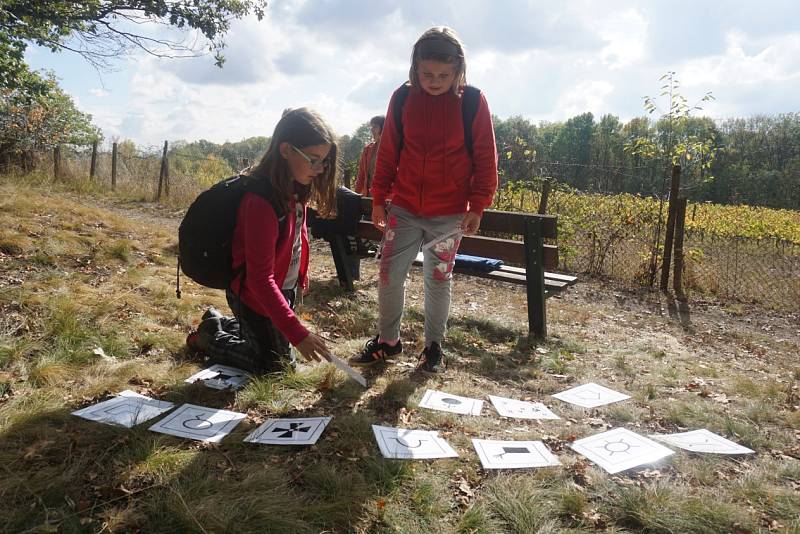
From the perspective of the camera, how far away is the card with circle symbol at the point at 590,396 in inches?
122

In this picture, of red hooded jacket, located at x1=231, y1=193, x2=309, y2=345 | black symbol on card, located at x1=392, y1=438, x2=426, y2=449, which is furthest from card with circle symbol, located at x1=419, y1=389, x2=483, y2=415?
red hooded jacket, located at x1=231, y1=193, x2=309, y2=345

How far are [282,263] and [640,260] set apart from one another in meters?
6.14

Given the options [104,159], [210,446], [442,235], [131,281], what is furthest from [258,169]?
[104,159]

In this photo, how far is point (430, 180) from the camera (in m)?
2.96

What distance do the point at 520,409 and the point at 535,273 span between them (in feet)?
5.28

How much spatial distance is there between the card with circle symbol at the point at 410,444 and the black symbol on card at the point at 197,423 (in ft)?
2.42

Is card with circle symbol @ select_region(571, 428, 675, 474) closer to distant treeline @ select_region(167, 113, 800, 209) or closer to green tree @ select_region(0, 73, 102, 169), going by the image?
distant treeline @ select_region(167, 113, 800, 209)

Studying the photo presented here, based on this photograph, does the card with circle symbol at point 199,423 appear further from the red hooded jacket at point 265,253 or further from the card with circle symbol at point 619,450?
the card with circle symbol at point 619,450

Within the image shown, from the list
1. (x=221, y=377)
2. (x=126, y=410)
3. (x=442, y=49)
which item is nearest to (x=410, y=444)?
(x=221, y=377)

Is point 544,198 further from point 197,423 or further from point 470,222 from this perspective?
point 197,423

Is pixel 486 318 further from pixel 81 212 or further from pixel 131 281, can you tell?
pixel 81 212

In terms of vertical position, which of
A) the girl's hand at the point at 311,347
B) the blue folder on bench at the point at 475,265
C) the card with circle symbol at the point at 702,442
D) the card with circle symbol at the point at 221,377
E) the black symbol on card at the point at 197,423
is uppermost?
the blue folder on bench at the point at 475,265

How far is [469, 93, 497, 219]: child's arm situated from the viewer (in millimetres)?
2873

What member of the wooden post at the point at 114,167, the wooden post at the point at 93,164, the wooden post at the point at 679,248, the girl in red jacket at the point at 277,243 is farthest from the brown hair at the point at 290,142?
the wooden post at the point at 93,164
